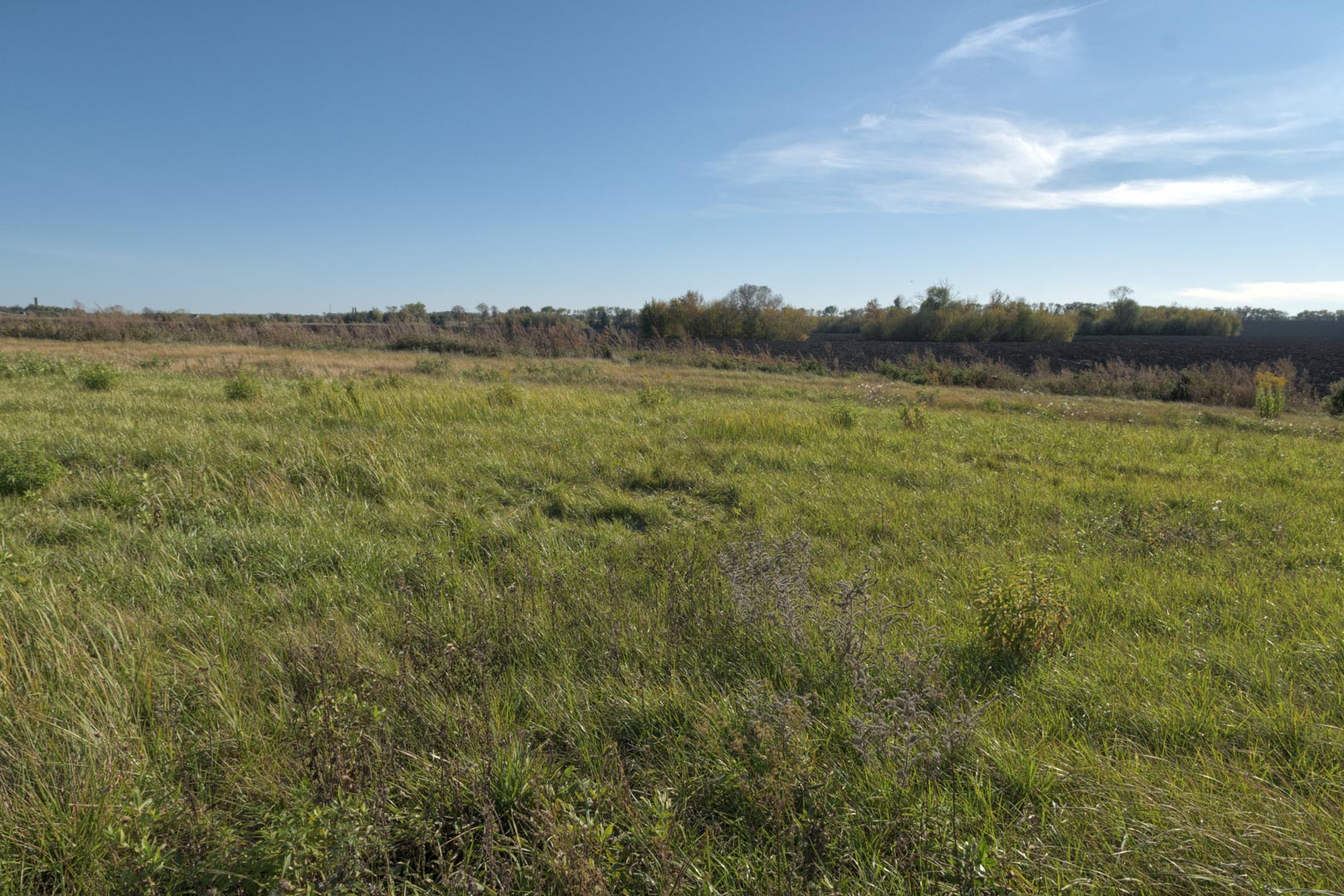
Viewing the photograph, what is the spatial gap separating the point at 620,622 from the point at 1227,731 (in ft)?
8.50

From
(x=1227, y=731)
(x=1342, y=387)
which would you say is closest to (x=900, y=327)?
(x=1342, y=387)

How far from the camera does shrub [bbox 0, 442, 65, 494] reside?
509 cm

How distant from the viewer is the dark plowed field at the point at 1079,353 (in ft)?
110

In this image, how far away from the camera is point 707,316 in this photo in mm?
52875

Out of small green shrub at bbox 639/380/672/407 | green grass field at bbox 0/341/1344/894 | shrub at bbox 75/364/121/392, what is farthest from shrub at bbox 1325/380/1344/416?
shrub at bbox 75/364/121/392

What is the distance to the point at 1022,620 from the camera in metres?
2.95

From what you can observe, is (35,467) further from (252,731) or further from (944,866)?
(944,866)

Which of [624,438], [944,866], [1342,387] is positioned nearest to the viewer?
[944,866]

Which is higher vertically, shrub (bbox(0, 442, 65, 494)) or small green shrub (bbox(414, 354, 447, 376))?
small green shrub (bbox(414, 354, 447, 376))

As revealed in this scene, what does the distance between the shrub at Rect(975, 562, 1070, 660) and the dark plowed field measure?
3082cm

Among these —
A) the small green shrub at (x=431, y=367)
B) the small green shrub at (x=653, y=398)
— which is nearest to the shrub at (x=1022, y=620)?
the small green shrub at (x=653, y=398)

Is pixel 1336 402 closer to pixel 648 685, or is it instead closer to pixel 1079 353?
pixel 1079 353

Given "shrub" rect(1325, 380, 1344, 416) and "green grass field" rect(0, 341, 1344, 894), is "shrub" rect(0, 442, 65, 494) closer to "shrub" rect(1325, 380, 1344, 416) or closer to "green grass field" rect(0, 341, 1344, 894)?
"green grass field" rect(0, 341, 1344, 894)

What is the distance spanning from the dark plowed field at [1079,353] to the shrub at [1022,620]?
101ft
